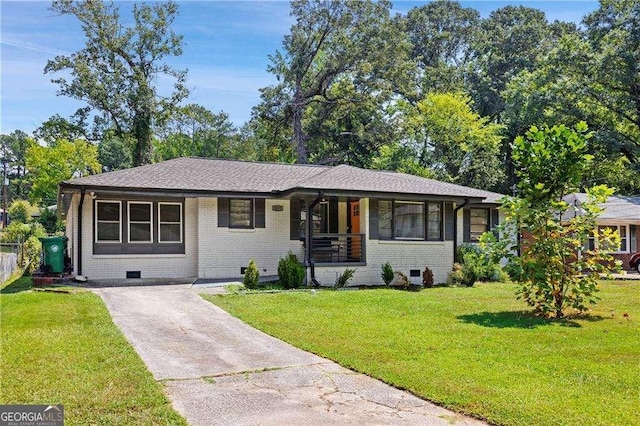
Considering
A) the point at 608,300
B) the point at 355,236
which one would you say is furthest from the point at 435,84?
the point at 608,300

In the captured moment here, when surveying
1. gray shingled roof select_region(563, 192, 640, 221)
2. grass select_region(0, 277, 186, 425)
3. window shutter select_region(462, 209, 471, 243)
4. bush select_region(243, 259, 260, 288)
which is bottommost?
grass select_region(0, 277, 186, 425)

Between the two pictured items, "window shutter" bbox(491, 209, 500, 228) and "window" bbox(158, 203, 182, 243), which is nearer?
"window" bbox(158, 203, 182, 243)

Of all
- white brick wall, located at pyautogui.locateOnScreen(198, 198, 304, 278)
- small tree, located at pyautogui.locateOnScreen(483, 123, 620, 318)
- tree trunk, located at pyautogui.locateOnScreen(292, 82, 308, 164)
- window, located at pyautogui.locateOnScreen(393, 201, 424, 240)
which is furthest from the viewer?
tree trunk, located at pyautogui.locateOnScreen(292, 82, 308, 164)

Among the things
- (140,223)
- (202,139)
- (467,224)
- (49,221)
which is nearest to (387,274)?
(467,224)

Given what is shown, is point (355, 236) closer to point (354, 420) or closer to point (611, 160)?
point (354, 420)

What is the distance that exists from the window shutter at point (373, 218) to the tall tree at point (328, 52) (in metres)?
19.6

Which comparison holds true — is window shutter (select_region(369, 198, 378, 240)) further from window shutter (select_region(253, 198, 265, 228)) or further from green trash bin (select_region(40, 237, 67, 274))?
green trash bin (select_region(40, 237, 67, 274))

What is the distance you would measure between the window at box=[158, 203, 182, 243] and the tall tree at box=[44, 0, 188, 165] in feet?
64.3

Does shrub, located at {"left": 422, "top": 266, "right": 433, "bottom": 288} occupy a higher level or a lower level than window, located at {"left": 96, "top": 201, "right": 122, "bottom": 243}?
lower

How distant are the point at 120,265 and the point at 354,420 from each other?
481 inches

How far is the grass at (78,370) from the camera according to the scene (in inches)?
178

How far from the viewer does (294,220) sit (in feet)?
55.0

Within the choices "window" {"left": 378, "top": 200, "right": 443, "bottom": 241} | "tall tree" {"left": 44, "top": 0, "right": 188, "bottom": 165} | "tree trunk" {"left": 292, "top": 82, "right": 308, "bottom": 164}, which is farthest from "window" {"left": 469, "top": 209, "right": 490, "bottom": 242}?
"tall tree" {"left": 44, "top": 0, "right": 188, "bottom": 165}

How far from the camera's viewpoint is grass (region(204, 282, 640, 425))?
188 inches
